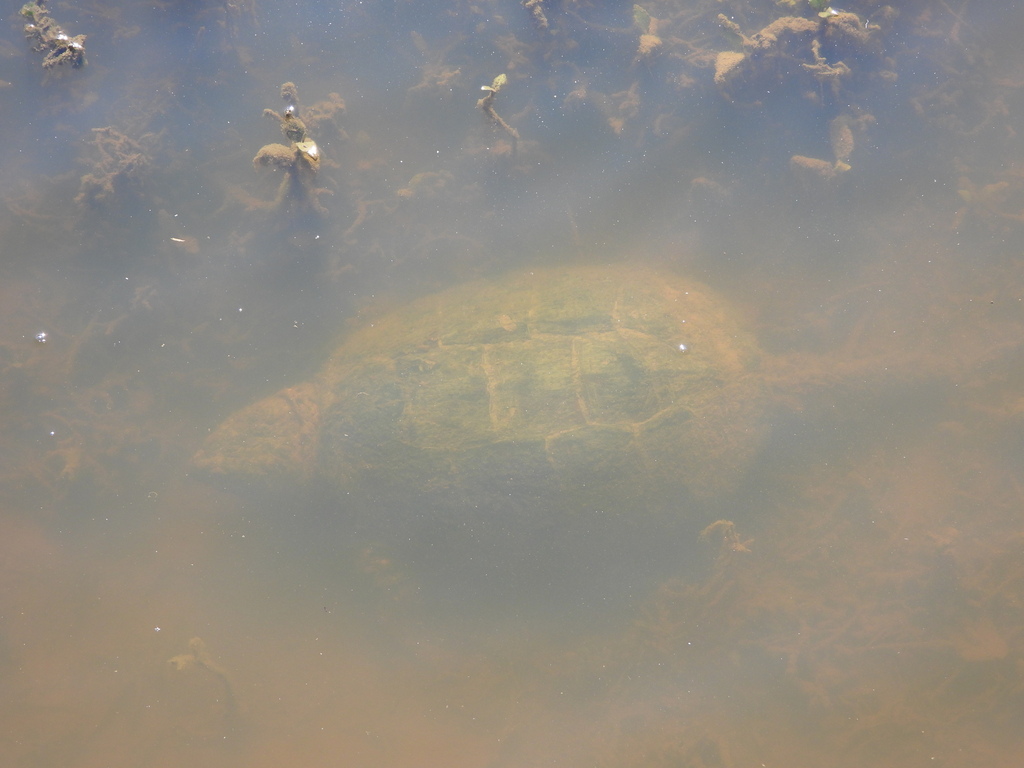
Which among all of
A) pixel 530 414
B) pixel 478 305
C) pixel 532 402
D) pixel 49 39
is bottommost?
pixel 530 414

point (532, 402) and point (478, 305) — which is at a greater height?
point (478, 305)

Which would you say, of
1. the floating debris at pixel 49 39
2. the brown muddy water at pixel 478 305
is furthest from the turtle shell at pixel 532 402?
the floating debris at pixel 49 39

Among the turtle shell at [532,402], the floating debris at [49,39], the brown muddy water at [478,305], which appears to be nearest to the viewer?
the turtle shell at [532,402]

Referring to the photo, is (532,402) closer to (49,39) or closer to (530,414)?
(530,414)

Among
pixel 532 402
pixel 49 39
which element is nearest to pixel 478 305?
pixel 532 402

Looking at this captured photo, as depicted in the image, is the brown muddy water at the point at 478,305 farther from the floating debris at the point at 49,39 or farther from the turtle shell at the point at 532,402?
the turtle shell at the point at 532,402

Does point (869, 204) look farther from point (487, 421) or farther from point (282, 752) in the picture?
point (282, 752)

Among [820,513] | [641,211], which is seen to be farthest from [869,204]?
[820,513]
